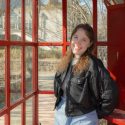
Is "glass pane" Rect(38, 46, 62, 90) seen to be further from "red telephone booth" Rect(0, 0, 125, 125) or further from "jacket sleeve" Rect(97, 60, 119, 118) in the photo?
"jacket sleeve" Rect(97, 60, 119, 118)

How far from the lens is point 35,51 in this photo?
4902 millimetres

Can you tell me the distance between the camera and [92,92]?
3.40m

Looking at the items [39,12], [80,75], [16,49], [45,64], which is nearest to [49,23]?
[39,12]

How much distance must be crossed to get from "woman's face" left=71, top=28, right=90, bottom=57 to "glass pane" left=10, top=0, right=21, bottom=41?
2.49 feet

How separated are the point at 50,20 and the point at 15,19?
3.16ft

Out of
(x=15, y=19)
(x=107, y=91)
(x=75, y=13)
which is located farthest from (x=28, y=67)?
(x=107, y=91)

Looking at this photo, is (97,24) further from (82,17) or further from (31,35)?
(31,35)

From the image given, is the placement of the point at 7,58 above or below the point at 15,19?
below

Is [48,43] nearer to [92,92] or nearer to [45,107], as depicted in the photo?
[45,107]

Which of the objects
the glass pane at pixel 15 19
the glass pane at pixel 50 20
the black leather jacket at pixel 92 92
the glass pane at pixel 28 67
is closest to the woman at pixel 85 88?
the black leather jacket at pixel 92 92

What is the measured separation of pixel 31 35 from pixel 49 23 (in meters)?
0.33

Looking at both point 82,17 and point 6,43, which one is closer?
point 6,43

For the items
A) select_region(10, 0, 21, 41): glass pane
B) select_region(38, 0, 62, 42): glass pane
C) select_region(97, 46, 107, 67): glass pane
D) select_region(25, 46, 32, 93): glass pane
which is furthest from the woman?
select_region(38, 0, 62, 42): glass pane

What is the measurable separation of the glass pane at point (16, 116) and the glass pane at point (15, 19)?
733 millimetres
